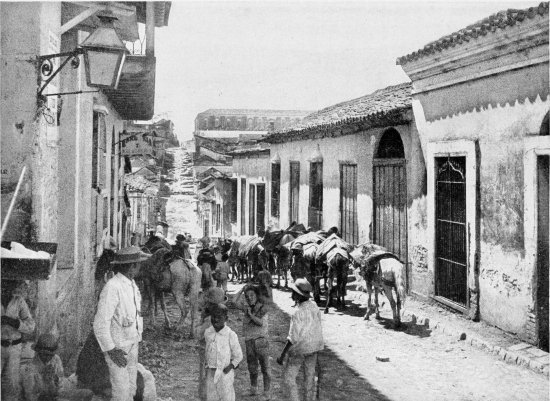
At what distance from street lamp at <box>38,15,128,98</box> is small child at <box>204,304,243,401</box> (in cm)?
232

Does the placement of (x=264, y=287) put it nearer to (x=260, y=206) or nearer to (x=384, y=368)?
(x=384, y=368)

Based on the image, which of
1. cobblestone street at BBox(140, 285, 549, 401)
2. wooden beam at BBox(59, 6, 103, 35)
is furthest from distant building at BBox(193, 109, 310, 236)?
wooden beam at BBox(59, 6, 103, 35)

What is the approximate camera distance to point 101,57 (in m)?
5.06

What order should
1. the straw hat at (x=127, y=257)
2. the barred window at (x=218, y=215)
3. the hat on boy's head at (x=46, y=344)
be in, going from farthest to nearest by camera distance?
the barred window at (x=218, y=215), the straw hat at (x=127, y=257), the hat on boy's head at (x=46, y=344)

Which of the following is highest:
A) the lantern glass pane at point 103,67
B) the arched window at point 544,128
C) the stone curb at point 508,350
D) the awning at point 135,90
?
the awning at point 135,90

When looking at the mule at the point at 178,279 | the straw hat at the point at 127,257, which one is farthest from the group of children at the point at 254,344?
the mule at the point at 178,279

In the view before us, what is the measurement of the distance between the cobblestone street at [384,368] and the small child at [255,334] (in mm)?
261

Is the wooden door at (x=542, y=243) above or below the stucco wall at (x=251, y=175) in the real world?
below

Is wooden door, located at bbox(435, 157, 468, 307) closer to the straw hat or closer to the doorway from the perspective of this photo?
the doorway

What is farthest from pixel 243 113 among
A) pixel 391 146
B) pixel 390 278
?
pixel 390 278

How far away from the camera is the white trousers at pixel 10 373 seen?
407 cm

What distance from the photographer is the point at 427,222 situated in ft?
35.6

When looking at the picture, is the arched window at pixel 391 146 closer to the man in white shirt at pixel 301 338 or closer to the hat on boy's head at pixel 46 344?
the man in white shirt at pixel 301 338

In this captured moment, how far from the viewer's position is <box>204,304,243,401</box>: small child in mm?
4797
